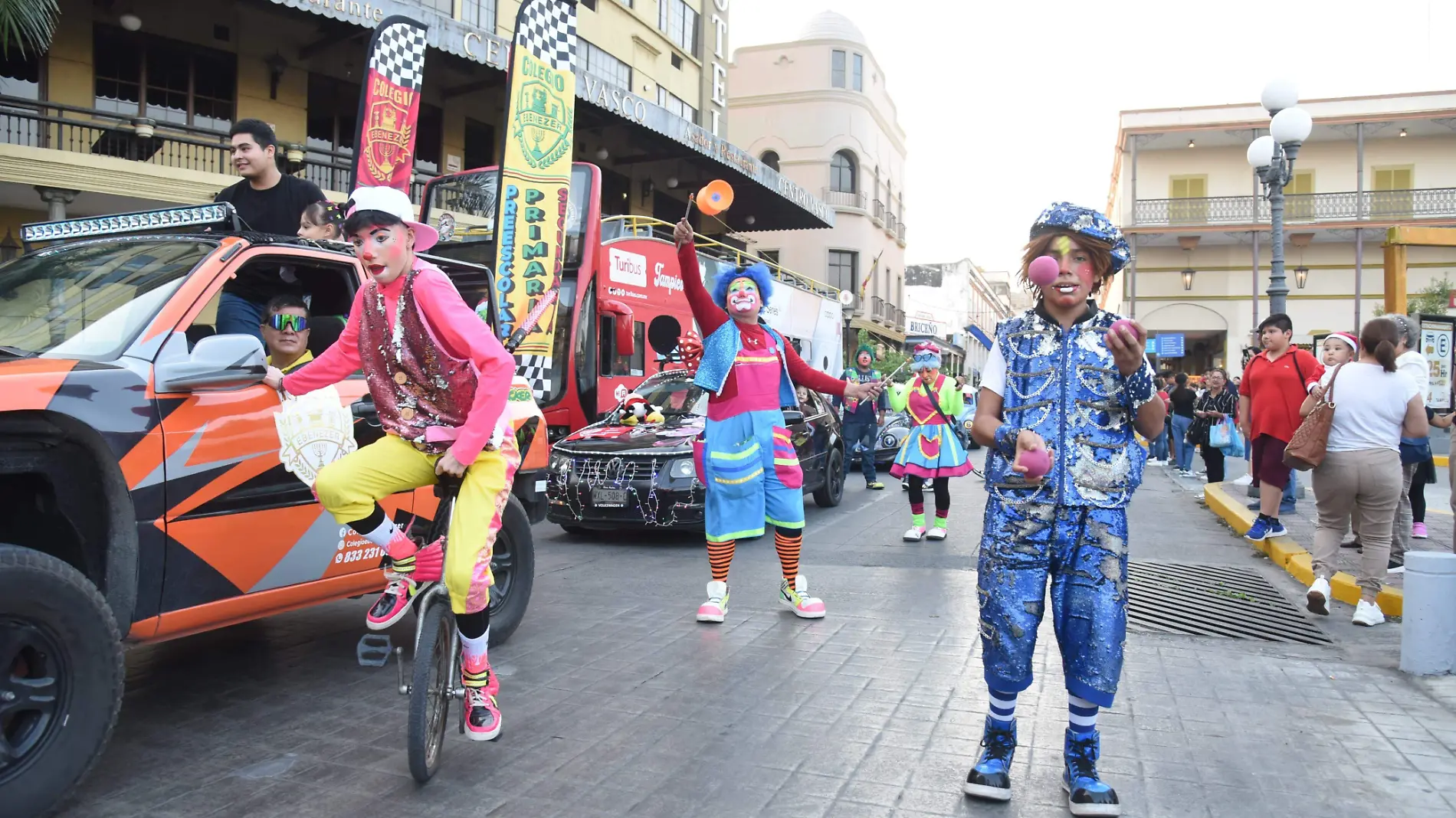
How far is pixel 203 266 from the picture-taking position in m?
4.00

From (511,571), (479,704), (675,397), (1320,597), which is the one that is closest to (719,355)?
(511,571)

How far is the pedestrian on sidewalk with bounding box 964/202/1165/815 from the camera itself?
3289 millimetres

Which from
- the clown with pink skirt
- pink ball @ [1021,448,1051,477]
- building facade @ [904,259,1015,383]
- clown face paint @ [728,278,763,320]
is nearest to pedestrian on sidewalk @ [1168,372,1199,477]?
the clown with pink skirt

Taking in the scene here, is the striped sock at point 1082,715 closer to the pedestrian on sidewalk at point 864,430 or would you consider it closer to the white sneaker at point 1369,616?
the white sneaker at point 1369,616

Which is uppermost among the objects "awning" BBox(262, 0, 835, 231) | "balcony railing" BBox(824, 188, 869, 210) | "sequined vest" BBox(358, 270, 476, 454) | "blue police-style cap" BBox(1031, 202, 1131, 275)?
"balcony railing" BBox(824, 188, 869, 210)

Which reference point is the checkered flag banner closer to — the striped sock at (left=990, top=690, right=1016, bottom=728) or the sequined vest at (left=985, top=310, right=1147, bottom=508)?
the sequined vest at (left=985, top=310, right=1147, bottom=508)

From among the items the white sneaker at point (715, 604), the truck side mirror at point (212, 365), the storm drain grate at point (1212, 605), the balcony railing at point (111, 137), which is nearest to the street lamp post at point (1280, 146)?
the storm drain grate at point (1212, 605)

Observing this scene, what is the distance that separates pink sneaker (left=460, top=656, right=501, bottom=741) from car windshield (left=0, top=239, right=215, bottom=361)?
172cm

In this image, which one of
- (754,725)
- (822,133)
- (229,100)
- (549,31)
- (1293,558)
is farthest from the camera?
(822,133)

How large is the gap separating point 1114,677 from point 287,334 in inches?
155

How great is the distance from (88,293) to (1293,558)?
313 inches

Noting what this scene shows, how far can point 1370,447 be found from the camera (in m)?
6.02

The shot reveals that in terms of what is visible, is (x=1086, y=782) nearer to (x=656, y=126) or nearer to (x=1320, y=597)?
(x=1320, y=597)

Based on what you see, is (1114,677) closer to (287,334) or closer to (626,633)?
(626,633)
